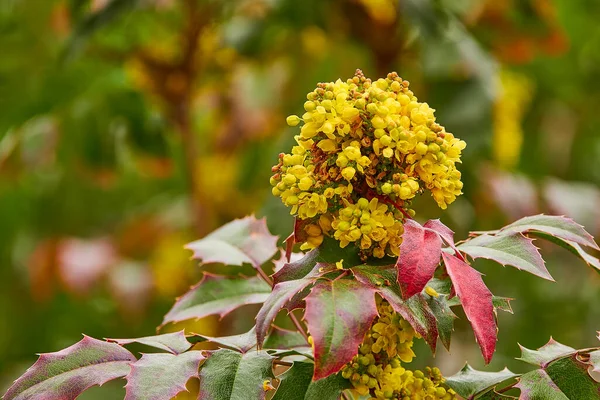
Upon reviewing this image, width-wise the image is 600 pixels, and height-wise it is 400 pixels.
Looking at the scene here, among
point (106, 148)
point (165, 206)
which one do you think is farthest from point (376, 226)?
point (165, 206)

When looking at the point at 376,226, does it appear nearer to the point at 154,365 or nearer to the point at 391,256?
the point at 391,256

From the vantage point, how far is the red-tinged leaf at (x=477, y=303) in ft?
1.78

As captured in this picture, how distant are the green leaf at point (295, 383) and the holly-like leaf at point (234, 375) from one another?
0.01 meters

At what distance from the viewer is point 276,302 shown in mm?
541

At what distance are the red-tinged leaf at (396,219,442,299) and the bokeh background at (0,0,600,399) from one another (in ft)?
2.93

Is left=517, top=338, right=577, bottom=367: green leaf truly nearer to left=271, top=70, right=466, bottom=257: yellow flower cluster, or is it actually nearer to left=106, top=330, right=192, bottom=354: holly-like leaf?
left=271, top=70, right=466, bottom=257: yellow flower cluster

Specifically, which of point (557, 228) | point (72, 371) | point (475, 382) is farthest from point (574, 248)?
point (72, 371)

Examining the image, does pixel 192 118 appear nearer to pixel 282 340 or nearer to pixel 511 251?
pixel 282 340

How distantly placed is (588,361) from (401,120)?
23 centimetres

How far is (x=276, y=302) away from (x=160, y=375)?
0.11 metres

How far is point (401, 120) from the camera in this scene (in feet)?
1.94

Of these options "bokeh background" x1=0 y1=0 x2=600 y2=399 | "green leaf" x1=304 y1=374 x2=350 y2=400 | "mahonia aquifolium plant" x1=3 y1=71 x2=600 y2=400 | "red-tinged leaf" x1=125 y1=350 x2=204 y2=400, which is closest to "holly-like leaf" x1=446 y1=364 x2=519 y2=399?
"mahonia aquifolium plant" x1=3 y1=71 x2=600 y2=400

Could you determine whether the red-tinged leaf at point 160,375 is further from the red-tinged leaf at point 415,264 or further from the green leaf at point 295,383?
the red-tinged leaf at point 415,264

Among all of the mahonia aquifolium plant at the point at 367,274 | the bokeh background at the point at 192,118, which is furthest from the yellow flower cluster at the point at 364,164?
the bokeh background at the point at 192,118
